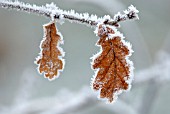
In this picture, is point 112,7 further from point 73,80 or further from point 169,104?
point 73,80

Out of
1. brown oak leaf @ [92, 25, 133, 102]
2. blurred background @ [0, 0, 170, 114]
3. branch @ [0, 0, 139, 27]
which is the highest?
blurred background @ [0, 0, 170, 114]

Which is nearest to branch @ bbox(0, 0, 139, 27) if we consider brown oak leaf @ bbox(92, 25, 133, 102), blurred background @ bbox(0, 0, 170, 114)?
brown oak leaf @ bbox(92, 25, 133, 102)

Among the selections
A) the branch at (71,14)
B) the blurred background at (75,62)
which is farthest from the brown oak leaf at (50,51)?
the blurred background at (75,62)

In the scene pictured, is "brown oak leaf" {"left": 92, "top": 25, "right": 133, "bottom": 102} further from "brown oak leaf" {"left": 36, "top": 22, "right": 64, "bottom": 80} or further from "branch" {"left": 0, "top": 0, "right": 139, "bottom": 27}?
"brown oak leaf" {"left": 36, "top": 22, "right": 64, "bottom": 80}

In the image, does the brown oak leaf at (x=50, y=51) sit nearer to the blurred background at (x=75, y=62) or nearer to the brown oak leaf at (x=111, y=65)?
the brown oak leaf at (x=111, y=65)

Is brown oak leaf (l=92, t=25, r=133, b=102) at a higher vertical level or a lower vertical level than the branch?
lower

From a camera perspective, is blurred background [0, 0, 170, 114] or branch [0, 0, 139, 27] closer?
branch [0, 0, 139, 27]
